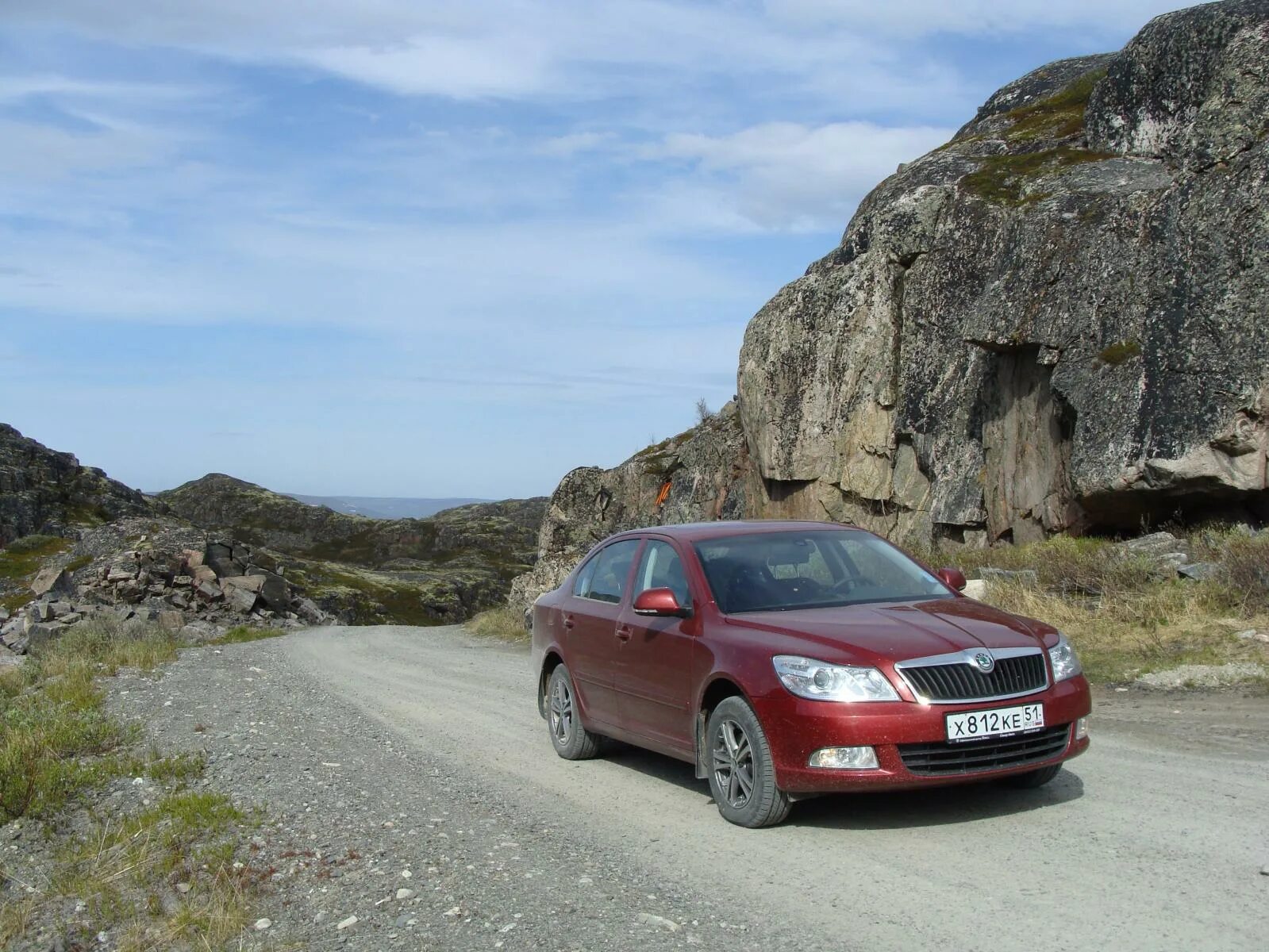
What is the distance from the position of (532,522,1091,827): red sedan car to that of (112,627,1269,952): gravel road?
1.16 feet

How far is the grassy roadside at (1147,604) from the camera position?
432 inches

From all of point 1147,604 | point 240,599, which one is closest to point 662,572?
point 1147,604

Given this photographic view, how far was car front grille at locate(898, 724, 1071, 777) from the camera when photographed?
237 inches

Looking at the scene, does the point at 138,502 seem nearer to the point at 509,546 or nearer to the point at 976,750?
the point at 509,546

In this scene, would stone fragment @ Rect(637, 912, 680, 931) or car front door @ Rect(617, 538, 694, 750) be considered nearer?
stone fragment @ Rect(637, 912, 680, 931)

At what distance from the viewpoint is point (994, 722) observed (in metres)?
6.12

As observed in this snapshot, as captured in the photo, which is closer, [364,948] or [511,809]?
[364,948]

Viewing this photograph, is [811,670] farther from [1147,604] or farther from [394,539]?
[394,539]

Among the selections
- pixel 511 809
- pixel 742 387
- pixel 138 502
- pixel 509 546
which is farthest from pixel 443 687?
pixel 509 546

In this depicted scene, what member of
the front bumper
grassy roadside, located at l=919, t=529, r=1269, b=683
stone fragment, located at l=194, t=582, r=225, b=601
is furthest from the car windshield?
stone fragment, located at l=194, t=582, r=225, b=601

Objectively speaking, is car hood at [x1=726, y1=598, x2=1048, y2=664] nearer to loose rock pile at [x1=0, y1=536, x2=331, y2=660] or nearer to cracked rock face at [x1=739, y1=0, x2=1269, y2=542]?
cracked rock face at [x1=739, y1=0, x2=1269, y2=542]

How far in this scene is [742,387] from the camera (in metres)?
26.6

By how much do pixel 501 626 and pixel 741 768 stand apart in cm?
1965

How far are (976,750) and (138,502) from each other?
310 feet
